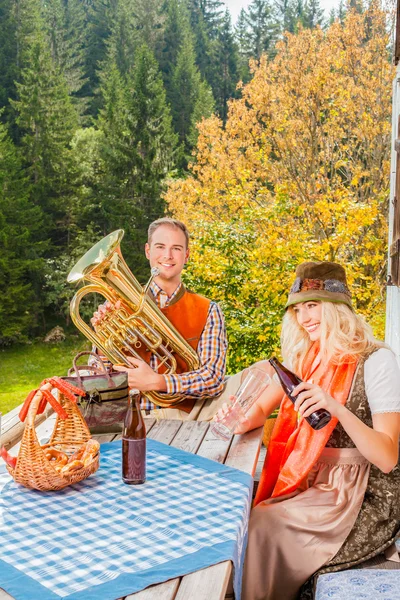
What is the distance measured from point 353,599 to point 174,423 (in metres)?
0.86

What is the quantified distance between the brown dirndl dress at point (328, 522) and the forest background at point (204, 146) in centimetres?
446

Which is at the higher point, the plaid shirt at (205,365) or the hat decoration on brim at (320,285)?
the hat decoration on brim at (320,285)

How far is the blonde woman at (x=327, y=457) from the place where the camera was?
6.11 ft

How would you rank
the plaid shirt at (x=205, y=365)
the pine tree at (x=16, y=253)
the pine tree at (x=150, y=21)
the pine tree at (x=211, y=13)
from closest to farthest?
the plaid shirt at (x=205, y=365), the pine tree at (x=16, y=253), the pine tree at (x=150, y=21), the pine tree at (x=211, y=13)

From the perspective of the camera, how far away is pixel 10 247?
15.8 metres

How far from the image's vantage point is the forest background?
23.1ft

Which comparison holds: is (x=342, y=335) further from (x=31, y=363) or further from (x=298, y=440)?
(x=31, y=363)

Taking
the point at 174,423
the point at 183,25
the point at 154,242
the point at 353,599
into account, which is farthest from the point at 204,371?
the point at 183,25

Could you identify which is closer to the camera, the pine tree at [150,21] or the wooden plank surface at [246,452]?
the wooden plank surface at [246,452]

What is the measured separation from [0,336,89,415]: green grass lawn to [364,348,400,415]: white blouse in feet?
42.5

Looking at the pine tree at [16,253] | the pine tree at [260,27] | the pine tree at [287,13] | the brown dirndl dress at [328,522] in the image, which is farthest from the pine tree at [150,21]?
the brown dirndl dress at [328,522]

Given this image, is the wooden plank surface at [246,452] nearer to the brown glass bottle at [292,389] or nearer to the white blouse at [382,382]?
the brown glass bottle at [292,389]

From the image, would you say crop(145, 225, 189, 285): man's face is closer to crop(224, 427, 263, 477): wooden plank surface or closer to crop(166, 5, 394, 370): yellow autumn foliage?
crop(224, 427, 263, 477): wooden plank surface

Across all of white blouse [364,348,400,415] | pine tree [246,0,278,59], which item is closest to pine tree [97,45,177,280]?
pine tree [246,0,278,59]
